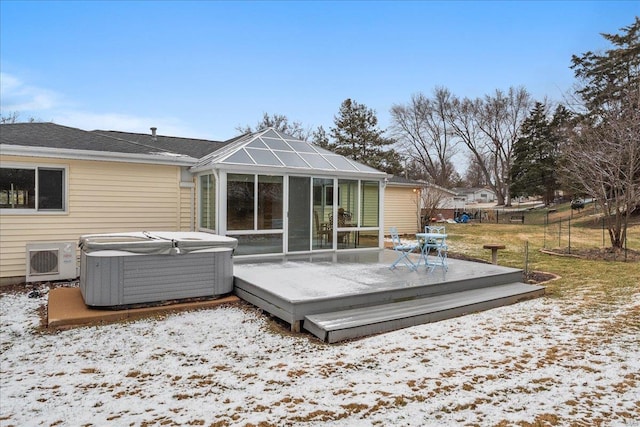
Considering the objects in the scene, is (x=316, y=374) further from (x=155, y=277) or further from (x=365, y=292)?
(x=155, y=277)

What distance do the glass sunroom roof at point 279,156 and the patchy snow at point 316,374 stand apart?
3.87m

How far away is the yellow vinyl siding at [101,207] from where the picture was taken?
685 cm

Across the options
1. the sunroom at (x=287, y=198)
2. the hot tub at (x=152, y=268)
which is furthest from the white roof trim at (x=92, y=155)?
the hot tub at (x=152, y=268)

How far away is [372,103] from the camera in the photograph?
1120 inches

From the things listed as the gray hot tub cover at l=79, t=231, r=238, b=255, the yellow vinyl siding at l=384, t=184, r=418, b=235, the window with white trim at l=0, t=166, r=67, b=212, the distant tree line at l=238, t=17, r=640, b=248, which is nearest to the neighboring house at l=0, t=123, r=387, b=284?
the window with white trim at l=0, t=166, r=67, b=212

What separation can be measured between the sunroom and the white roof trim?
480 mm

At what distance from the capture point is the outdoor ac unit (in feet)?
21.8

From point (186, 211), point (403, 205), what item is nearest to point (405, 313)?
point (186, 211)

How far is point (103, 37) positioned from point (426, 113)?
28.8m

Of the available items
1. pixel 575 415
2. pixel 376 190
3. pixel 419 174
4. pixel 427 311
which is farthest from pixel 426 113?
pixel 575 415

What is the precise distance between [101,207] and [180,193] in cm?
157

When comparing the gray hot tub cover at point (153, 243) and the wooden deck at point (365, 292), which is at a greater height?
the gray hot tub cover at point (153, 243)

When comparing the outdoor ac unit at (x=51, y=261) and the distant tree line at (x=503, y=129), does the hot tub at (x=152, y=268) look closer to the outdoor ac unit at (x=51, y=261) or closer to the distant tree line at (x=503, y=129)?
the outdoor ac unit at (x=51, y=261)

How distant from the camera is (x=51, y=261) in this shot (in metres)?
6.80
